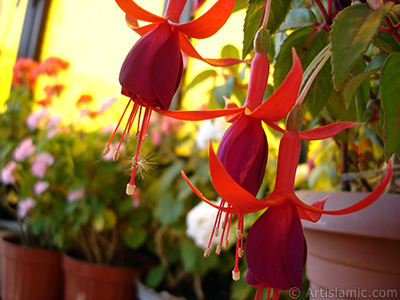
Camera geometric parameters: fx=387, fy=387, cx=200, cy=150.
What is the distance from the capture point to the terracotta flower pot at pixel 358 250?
0.33 metres

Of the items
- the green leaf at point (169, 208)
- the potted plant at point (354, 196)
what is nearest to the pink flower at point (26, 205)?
the green leaf at point (169, 208)

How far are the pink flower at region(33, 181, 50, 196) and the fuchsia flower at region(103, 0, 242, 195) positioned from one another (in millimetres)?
1066

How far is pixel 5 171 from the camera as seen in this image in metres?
1.30

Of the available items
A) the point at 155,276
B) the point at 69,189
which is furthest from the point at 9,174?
the point at 155,276

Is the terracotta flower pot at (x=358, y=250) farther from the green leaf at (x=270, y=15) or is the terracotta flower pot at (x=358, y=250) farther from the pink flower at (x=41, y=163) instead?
the pink flower at (x=41, y=163)

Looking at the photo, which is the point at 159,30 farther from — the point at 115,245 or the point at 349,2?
the point at 115,245

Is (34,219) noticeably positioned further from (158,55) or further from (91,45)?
(158,55)

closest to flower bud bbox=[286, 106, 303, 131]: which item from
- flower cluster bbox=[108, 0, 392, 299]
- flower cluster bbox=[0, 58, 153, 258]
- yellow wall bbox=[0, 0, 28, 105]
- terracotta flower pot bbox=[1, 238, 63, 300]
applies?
flower cluster bbox=[108, 0, 392, 299]

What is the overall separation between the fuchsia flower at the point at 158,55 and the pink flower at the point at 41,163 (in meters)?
1.08

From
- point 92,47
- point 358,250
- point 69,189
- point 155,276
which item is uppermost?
point 92,47

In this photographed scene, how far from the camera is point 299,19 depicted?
0.40 meters

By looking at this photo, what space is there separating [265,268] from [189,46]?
0.14 meters

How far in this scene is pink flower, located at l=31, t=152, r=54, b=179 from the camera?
3.98 ft

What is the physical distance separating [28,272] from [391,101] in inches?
50.7
